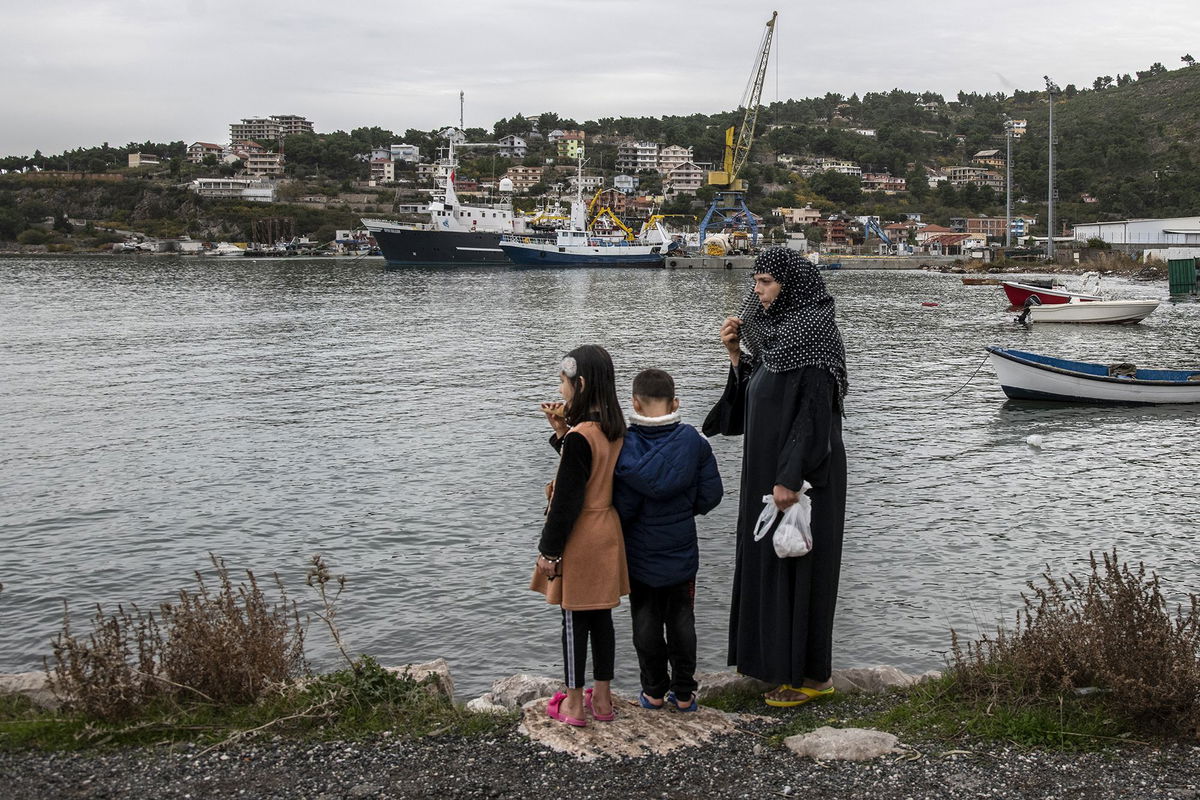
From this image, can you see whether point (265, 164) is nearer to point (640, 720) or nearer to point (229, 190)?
point (229, 190)

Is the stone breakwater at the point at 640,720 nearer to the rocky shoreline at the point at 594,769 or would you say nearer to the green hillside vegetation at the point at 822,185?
the rocky shoreline at the point at 594,769

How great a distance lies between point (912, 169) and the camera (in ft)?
652

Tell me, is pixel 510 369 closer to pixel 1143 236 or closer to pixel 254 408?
pixel 254 408

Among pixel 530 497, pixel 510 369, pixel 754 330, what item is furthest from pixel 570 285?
pixel 754 330

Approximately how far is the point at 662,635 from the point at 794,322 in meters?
1.46

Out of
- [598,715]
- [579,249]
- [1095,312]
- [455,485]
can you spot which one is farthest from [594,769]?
[579,249]

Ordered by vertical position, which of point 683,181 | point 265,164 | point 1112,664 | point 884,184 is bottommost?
point 1112,664

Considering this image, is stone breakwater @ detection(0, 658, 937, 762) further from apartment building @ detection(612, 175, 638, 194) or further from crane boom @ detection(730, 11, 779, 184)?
apartment building @ detection(612, 175, 638, 194)

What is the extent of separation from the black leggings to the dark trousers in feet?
0.49

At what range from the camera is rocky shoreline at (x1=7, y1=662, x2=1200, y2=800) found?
3.69 meters

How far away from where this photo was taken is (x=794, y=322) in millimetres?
4305

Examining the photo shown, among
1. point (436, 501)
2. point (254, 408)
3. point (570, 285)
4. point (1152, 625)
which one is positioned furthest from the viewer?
point (570, 285)

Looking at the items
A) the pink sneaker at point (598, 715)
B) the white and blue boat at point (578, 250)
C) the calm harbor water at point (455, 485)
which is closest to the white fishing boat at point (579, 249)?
the white and blue boat at point (578, 250)

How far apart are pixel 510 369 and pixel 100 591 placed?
52.0 ft
